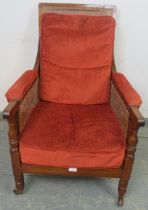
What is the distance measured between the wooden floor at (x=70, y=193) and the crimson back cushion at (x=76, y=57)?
0.53 m

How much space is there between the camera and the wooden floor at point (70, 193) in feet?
4.86

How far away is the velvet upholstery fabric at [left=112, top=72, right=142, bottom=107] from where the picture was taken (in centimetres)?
130

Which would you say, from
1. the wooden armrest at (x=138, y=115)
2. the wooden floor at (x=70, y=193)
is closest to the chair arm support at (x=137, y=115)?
the wooden armrest at (x=138, y=115)

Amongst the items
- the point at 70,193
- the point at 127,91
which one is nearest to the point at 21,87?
the point at 127,91

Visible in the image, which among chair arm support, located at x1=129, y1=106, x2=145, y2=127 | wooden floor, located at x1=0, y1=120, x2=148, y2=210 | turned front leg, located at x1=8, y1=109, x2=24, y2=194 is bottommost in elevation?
wooden floor, located at x1=0, y1=120, x2=148, y2=210

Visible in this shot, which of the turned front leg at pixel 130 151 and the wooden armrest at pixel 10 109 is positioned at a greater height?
the wooden armrest at pixel 10 109

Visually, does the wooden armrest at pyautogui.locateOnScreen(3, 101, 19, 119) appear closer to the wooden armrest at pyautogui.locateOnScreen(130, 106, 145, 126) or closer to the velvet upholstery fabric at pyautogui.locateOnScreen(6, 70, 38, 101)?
the velvet upholstery fabric at pyautogui.locateOnScreen(6, 70, 38, 101)

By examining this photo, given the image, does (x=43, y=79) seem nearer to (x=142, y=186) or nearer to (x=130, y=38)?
(x=130, y=38)

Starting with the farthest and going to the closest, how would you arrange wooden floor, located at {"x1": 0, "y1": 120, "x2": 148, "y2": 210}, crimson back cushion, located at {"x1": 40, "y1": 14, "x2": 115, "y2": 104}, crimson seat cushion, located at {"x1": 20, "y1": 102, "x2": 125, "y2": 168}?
1. crimson back cushion, located at {"x1": 40, "y1": 14, "x2": 115, "y2": 104}
2. wooden floor, located at {"x1": 0, "y1": 120, "x2": 148, "y2": 210}
3. crimson seat cushion, located at {"x1": 20, "y1": 102, "x2": 125, "y2": 168}

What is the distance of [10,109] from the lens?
46.8 inches

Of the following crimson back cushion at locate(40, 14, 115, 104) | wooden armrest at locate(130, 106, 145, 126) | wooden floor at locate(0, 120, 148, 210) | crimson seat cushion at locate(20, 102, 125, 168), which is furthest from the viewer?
crimson back cushion at locate(40, 14, 115, 104)

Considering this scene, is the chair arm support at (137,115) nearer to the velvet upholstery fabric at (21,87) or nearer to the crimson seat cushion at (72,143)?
the crimson seat cushion at (72,143)

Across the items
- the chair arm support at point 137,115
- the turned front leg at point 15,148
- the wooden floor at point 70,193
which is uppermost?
the chair arm support at point 137,115

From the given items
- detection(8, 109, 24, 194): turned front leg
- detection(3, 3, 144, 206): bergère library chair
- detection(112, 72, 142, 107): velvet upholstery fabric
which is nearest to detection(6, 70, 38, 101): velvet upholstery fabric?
detection(3, 3, 144, 206): bergère library chair
